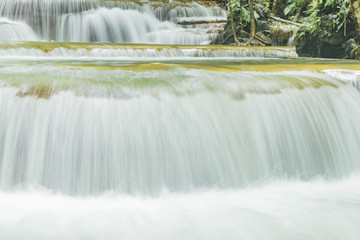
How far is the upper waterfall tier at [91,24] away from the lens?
1212 centimetres

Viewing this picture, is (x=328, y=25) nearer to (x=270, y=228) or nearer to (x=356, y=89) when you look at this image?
(x=356, y=89)

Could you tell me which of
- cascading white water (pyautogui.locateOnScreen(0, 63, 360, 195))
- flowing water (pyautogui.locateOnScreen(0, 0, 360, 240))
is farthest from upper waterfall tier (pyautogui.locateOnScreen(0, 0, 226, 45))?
cascading white water (pyautogui.locateOnScreen(0, 63, 360, 195))

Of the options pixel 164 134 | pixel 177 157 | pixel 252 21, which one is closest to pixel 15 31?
pixel 252 21

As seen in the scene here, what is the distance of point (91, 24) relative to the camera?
12.4 metres

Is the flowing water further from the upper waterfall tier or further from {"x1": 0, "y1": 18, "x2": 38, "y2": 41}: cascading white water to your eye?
the upper waterfall tier

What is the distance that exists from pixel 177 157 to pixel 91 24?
1069 centimetres

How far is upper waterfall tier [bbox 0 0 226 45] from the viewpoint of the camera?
12117 mm

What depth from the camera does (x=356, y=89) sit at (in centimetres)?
397

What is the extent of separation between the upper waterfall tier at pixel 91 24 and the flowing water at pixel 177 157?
9031 millimetres

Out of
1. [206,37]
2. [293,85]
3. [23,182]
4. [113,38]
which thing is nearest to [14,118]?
[23,182]

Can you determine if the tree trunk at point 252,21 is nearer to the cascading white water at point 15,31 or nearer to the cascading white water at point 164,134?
the cascading white water at point 15,31

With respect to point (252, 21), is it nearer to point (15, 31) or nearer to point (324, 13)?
point (324, 13)

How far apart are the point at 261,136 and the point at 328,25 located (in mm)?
6385

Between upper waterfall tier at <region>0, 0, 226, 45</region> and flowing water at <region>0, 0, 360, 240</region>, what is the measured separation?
9031 mm
